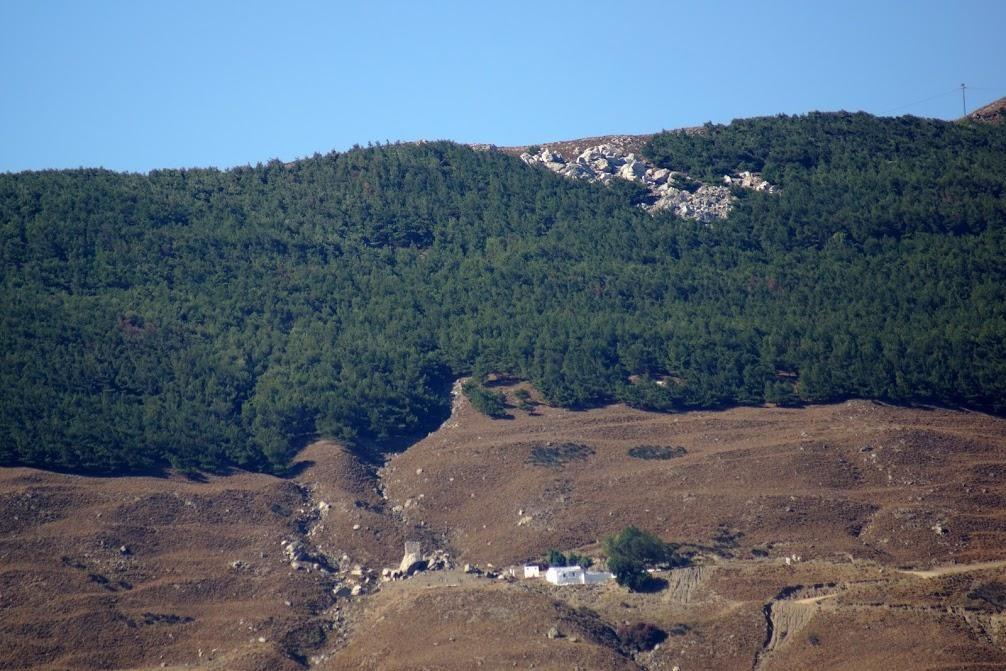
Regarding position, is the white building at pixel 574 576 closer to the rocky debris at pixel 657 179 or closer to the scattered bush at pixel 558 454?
the scattered bush at pixel 558 454

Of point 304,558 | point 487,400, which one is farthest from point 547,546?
point 487,400

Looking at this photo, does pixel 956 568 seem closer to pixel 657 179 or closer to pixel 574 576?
pixel 574 576

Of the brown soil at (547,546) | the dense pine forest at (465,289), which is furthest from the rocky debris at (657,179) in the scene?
the brown soil at (547,546)

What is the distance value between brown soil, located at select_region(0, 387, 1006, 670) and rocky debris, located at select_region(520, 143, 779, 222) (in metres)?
33.3

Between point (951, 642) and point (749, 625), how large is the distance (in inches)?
306

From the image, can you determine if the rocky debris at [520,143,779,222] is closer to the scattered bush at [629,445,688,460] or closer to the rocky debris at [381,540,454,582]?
the scattered bush at [629,445,688,460]

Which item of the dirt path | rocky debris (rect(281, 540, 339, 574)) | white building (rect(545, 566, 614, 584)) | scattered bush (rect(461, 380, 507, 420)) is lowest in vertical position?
the dirt path

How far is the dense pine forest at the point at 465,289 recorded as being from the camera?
7794 cm

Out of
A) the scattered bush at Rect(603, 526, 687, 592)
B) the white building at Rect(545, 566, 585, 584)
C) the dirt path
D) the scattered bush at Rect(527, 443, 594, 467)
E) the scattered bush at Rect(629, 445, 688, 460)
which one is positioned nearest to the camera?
the dirt path

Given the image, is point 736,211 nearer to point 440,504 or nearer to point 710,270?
point 710,270

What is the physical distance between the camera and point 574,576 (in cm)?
6225

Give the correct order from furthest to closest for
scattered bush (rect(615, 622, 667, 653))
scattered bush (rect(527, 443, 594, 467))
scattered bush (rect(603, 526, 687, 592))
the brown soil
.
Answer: scattered bush (rect(527, 443, 594, 467)) → scattered bush (rect(603, 526, 687, 592)) → scattered bush (rect(615, 622, 667, 653)) → the brown soil

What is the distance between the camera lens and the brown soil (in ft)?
184

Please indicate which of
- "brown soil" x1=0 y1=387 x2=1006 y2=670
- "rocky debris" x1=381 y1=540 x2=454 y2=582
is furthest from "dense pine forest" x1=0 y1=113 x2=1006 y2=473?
"rocky debris" x1=381 y1=540 x2=454 y2=582
